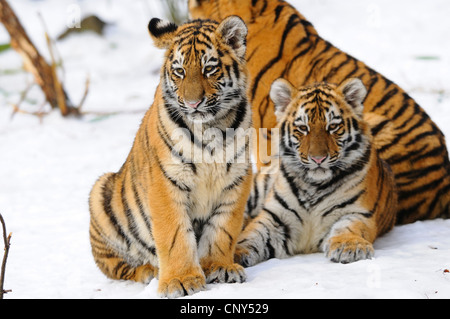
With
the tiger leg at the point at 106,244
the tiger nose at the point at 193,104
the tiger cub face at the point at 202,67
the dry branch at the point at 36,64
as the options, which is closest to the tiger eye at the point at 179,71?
the tiger cub face at the point at 202,67

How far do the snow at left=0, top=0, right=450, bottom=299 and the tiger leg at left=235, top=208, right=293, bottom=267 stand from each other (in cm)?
12

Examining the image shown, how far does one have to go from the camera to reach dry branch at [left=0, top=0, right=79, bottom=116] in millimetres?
7676

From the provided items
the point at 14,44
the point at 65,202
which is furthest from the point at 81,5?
the point at 65,202

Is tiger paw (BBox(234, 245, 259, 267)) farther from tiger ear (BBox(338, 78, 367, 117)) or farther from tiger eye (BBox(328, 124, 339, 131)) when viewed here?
tiger ear (BBox(338, 78, 367, 117))

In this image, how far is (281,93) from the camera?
13.6 feet

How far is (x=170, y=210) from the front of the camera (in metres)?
→ 3.23

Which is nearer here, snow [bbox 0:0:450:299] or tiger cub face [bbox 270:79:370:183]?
snow [bbox 0:0:450:299]

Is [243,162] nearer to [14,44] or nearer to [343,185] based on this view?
[343,185]

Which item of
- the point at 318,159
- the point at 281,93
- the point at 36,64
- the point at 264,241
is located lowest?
the point at 264,241

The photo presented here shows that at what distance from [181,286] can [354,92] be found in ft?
5.29

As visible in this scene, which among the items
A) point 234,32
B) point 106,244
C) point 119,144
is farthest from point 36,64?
point 234,32

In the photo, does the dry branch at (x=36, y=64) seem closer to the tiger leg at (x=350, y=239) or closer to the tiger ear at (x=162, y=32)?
the tiger ear at (x=162, y=32)

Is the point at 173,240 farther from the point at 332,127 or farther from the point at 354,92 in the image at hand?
the point at 354,92

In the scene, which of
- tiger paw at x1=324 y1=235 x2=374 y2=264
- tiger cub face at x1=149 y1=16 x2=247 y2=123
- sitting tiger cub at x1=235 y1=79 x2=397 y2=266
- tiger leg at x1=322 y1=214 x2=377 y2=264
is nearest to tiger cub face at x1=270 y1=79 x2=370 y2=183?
sitting tiger cub at x1=235 y1=79 x2=397 y2=266
